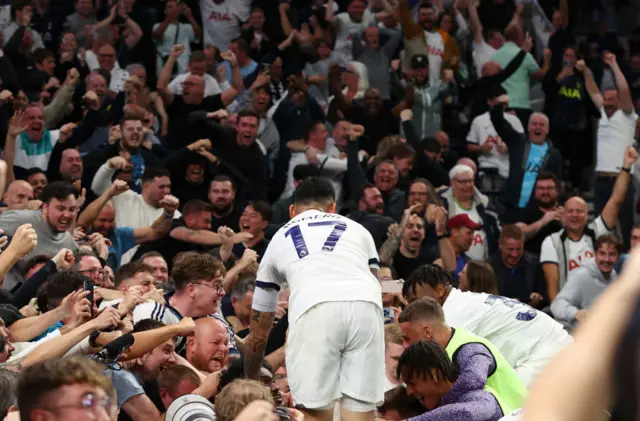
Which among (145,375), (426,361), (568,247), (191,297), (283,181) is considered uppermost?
(426,361)

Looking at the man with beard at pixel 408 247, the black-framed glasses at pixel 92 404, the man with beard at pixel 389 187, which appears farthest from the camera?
the man with beard at pixel 389 187

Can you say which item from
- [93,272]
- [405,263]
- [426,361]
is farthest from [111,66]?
[426,361]

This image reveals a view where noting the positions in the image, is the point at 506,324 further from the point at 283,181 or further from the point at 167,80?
the point at 167,80

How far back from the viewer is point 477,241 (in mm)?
11906

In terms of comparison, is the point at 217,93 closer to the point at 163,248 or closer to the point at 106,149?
the point at 106,149

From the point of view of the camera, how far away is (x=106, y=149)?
11742 mm

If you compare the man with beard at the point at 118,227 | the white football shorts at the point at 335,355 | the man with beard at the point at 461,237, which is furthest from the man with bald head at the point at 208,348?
the man with beard at the point at 461,237

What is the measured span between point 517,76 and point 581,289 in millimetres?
5911

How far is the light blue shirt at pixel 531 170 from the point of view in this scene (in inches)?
534

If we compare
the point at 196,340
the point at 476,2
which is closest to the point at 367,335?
the point at 196,340

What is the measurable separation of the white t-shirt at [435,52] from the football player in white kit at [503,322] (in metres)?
8.82

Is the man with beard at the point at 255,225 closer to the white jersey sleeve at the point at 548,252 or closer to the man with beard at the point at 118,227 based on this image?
the man with beard at the point at 118,227

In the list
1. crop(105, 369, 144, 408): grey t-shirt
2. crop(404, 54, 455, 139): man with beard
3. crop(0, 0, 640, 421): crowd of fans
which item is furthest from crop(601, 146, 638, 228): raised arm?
crop(105, 369, 144, 408): grey t-shirt

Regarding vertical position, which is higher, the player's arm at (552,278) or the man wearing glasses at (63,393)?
the man wearing glasses at (63,393)
